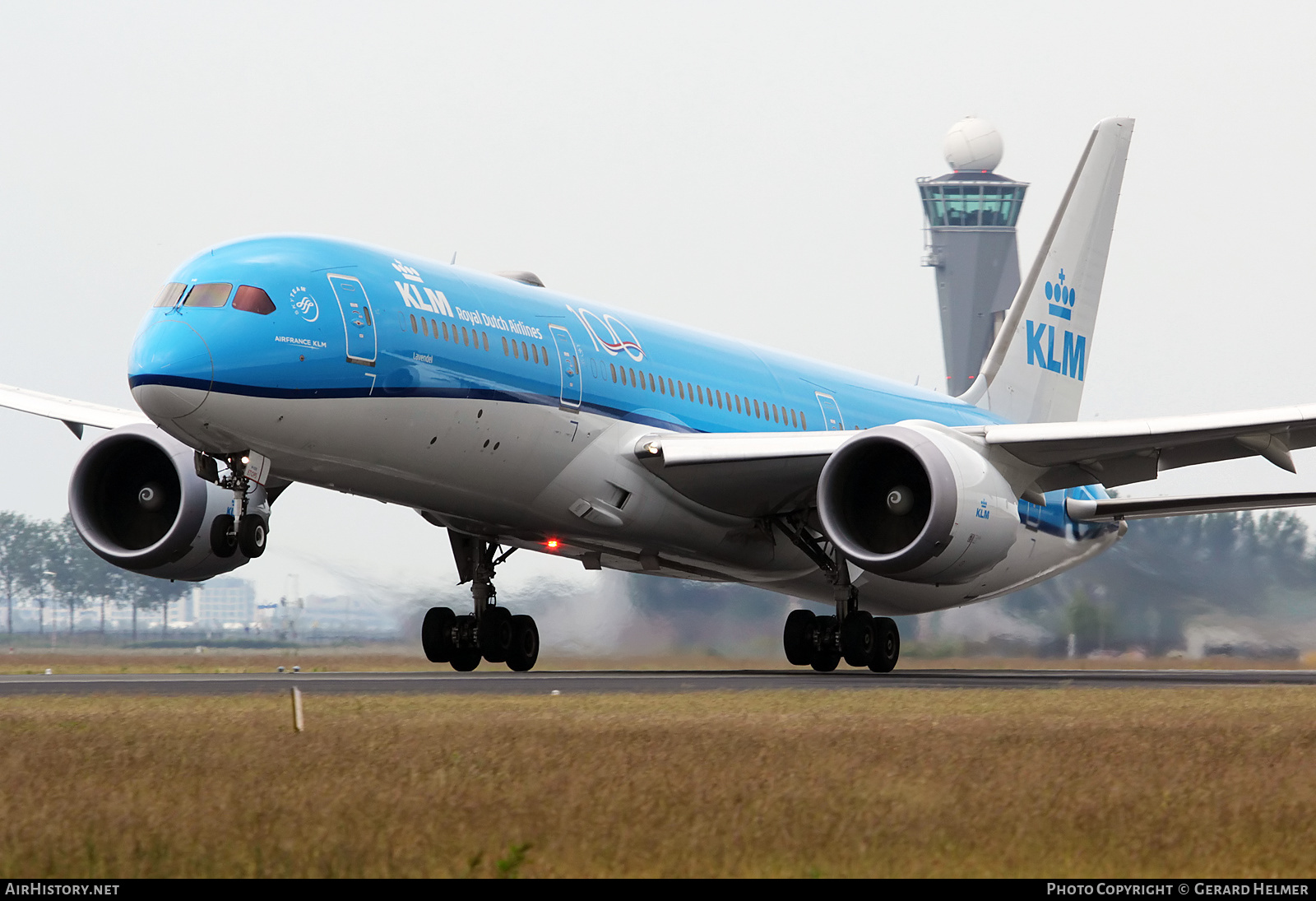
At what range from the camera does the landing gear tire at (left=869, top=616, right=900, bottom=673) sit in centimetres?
2316

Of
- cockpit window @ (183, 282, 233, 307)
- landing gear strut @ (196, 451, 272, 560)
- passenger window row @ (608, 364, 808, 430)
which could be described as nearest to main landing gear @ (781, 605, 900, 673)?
passenger window row @ (608, 364, 808, 430)

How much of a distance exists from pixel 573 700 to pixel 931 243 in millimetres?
90817

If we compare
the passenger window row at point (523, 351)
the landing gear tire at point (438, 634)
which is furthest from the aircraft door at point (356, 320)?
the landing gear tire at point (438, 634)

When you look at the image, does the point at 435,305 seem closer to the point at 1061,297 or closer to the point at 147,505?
the point at 147,505

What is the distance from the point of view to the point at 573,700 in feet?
50.5

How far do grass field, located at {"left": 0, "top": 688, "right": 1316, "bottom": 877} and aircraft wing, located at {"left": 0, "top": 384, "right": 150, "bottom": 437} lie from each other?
1024cm

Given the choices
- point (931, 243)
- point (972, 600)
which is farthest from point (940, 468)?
point (931, 243)

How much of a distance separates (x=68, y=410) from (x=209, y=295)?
7308 millimetres

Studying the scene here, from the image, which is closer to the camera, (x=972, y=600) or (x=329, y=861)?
(x=329, y=861)

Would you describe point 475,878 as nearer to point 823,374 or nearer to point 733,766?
point 733,766

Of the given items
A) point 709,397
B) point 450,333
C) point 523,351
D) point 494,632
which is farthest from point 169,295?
point 709,397

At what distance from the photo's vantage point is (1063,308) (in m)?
30.1

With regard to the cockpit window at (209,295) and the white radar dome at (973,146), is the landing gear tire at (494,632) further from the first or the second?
the white radar dome at (973,146)

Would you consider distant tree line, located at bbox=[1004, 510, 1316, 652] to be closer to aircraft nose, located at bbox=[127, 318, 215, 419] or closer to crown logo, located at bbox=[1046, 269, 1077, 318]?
crown logo, located at bbox=[1046, 269, 1077, 318]
